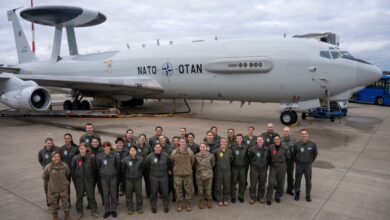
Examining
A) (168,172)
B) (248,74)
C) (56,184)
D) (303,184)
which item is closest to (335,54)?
(248,74)

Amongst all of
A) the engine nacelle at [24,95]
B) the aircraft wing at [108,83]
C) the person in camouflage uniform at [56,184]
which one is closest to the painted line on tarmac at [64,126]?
the engine nacelle at [24,95]

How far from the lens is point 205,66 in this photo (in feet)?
49.9

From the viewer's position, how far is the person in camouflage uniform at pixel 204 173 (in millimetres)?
5539

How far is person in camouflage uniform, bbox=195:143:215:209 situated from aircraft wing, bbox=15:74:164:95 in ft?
39.5

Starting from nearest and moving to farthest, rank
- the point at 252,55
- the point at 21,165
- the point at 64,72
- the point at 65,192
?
the point at 65,192, the point at 21,165, the point at 252,55, the point at 64,72

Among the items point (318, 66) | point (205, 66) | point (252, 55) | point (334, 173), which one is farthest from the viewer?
point (205, 66)

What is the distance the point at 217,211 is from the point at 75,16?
21666 millimetres

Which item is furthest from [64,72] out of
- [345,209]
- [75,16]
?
[345,209]

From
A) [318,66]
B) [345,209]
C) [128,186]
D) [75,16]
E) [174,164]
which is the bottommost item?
[345,209]

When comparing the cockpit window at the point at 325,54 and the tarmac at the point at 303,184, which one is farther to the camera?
the cockpit window at the point at 325,54

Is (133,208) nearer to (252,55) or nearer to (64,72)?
(252,55)

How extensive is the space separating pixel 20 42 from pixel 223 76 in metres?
19.4

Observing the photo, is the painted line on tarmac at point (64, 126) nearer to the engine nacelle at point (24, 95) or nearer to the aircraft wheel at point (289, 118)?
the engine nacelle at point (24, 95)

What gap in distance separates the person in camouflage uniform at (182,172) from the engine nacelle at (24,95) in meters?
10.9
